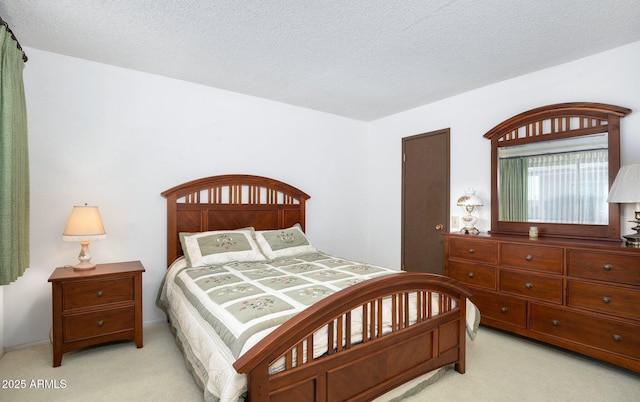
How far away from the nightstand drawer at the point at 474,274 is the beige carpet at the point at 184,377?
59 centimetres

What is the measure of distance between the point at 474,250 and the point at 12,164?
384cm

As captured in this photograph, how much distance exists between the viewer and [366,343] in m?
1.87

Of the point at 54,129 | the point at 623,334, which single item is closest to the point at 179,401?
the point at 54,129

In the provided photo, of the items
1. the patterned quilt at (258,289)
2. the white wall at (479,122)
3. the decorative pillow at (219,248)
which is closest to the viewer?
the patterned quilt at (258,289)

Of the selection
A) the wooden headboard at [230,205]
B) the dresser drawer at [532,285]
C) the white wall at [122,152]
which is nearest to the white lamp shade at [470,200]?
the dresser drawer at [532,285]

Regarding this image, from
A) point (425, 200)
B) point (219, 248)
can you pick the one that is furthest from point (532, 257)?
point (219, 248)

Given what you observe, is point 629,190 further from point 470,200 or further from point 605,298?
point 470,200

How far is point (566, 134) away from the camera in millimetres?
3014

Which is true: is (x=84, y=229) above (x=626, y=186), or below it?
below

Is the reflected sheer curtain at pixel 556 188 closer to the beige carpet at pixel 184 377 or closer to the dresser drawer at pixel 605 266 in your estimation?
the dresser drawer at pixel 605 266

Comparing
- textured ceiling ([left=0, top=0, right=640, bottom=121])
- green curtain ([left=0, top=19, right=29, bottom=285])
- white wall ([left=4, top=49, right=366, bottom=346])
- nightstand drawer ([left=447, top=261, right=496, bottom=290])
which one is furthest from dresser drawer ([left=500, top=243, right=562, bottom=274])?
green curtain ([left=0, top=19, right=29, bottom=285])

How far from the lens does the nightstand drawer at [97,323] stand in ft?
8.13

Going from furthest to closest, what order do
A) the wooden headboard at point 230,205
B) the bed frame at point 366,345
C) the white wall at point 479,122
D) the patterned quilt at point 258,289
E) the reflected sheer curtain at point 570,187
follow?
1. the wooden headboard at point 230,205
2. the reflected sheer curtain at point 570,187
3. the white wall at point 479,122
4. the patterned quilt at point 258,289
5. the bed frame at point 366,345

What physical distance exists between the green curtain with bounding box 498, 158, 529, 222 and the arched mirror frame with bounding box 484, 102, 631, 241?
0.05m
